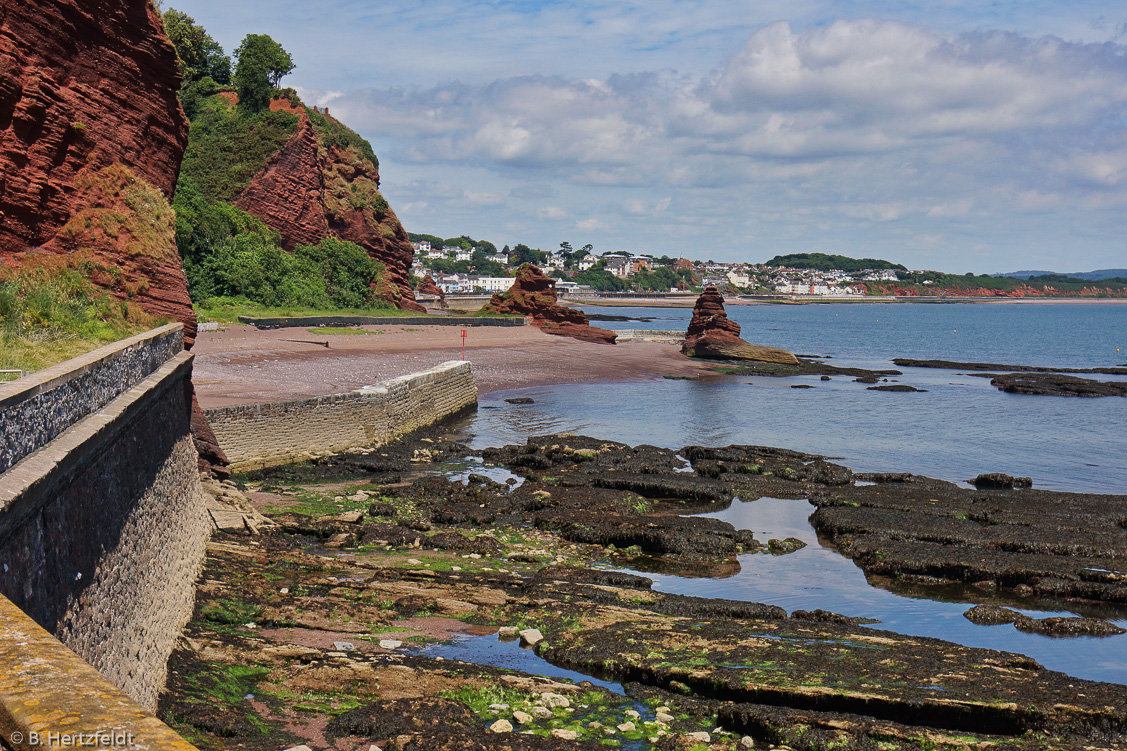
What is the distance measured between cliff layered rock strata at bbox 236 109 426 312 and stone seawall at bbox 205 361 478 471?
3323 centimetres

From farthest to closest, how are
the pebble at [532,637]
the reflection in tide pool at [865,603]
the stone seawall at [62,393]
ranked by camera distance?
the reflection in tide pool at [865,603] < the pebble at [532,637] < the stone seawall at [62,393]

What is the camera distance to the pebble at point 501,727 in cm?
812

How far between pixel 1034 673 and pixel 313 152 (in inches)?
2309

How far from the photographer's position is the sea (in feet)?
43.1

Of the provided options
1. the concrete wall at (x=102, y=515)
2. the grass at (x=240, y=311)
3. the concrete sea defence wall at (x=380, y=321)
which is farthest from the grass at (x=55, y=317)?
the concrete sea defence wall at (x=380, y=321)

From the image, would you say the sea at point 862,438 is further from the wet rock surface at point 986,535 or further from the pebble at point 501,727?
the pebble at point 501,727

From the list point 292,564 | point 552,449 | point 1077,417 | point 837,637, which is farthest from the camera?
point 1077,417

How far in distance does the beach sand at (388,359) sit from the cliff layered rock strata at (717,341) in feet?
6.24

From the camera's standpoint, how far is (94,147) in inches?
555

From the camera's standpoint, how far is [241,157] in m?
57.8

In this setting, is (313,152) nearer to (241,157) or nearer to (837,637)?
(241,157)

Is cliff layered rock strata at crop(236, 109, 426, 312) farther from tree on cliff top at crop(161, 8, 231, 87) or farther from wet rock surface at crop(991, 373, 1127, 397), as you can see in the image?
wet rock surface at crop(991, 373, 1127, 397)

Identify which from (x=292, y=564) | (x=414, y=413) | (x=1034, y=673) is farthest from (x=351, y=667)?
(x=414, y=413)

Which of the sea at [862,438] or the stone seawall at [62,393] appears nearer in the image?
the stone seawall at [62,393]
